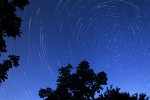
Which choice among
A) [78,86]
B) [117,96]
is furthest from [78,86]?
[117,96]

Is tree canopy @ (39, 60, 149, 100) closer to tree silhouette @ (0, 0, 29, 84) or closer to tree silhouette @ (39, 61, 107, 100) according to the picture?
tree silhouette @ (39, 61, 107, 100)

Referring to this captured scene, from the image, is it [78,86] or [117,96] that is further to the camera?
[78,86]

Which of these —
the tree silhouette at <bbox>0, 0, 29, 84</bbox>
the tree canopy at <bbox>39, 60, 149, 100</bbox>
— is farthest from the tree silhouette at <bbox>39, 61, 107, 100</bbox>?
the tree silhouette at <bbox>0, 0, 29, 84</bbox>

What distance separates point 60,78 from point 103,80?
521 cm

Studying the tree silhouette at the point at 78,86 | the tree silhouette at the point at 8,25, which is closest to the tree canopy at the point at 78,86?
the tree silhouette at the point at 78,86

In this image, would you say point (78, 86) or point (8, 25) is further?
point (78, 86)

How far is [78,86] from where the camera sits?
1056 inches

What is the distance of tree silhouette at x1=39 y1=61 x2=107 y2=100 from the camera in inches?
1062

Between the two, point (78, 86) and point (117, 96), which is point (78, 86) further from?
point (117, 96)

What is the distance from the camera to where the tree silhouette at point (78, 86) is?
27.0 meters

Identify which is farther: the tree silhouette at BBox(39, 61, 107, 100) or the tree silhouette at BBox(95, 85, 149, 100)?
the tree silhouette at BBox(39, 61, 107, 100)

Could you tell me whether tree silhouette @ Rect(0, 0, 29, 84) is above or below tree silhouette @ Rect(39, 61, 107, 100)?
below

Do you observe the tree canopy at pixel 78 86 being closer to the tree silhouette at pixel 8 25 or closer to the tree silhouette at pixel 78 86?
the tree silhouette at pixel 78 86

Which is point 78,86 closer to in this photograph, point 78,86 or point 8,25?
point 78,86
